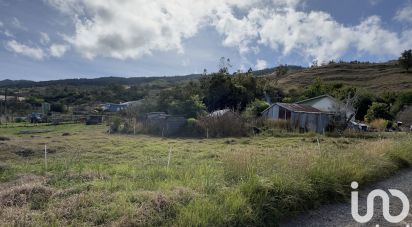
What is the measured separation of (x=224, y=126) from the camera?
26812mm

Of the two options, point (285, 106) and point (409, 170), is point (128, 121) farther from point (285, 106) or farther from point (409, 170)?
point (409, 170)

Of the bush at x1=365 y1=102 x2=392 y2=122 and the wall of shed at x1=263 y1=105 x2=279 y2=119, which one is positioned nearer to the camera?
the wall of shed at x1=263 y1=105 x2=279 y2=119

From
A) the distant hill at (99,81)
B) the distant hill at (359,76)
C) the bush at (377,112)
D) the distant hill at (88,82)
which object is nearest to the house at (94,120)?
the bush at (377,112)

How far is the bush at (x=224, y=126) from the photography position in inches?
1045

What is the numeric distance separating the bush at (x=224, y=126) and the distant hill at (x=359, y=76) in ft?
153

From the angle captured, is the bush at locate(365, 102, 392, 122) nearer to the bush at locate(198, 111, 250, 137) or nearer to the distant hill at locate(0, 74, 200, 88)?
the bush at locate(198, 111, 250, 137)

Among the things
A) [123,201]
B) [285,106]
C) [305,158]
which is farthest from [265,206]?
[285,106]

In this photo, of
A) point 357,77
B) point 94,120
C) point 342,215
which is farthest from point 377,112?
point 357,77

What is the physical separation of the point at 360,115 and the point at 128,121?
1369 inches

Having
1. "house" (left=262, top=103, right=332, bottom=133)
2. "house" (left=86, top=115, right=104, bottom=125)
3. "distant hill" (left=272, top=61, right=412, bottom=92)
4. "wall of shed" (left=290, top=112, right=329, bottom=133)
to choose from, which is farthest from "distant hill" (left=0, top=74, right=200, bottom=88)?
"wall of shed" (left=290, top=112, right=329, bottom=133)

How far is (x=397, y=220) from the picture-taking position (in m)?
5.93

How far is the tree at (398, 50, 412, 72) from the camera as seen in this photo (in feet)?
263
